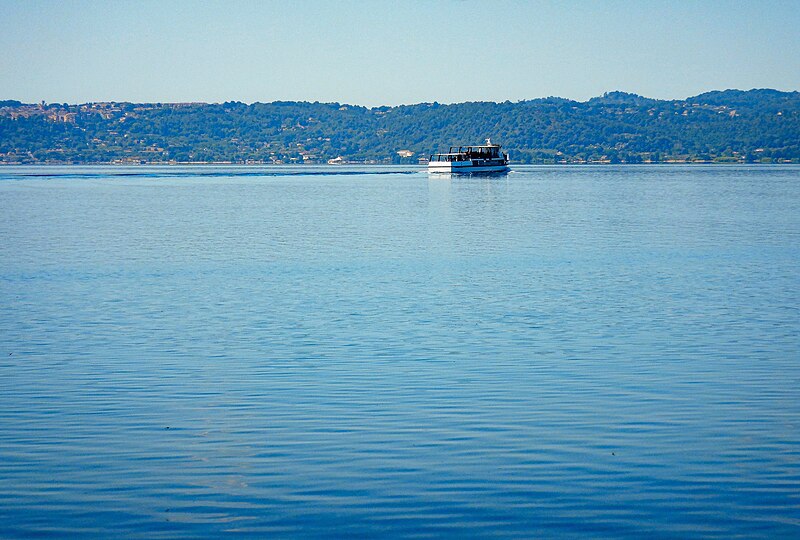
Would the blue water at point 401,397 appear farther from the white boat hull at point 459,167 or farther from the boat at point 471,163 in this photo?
the boat at point 471,163

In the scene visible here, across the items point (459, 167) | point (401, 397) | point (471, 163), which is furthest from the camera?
point (471, 163)

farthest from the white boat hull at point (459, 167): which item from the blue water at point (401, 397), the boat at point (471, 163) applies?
the blue water at point (401, 397)

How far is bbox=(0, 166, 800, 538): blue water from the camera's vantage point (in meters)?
13.4

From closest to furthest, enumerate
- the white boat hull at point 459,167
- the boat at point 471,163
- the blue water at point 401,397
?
the blue water at point 401,397 < the white boat hull at point 459,167 < the boat at point 471,163

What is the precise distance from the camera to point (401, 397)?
19.5 m

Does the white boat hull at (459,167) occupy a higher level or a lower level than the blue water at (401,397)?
lower

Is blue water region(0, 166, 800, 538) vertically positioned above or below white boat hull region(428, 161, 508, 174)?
above

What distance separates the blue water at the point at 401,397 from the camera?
44.0ft

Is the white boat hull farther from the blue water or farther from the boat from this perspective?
the blue water

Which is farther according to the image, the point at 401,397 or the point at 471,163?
the point at 471,163

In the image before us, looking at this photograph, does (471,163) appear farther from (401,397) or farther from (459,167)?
(401,397)

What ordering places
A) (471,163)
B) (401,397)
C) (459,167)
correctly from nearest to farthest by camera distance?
(401,397)
(459,167)
(471,163)

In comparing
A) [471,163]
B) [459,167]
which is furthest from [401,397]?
[471,163]

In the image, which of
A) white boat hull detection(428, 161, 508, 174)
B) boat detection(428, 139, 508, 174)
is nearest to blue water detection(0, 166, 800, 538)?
Answer: white boat hull detection(428, 161, 508, 174)
